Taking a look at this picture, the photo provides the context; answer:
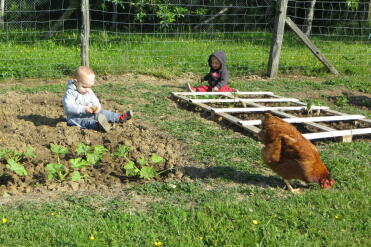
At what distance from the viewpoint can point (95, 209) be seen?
368cm

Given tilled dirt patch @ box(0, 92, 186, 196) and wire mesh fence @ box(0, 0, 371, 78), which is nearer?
tilled dirt patch @ box(0, 92, 186, 196)

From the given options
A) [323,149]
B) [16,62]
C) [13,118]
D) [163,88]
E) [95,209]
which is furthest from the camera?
[16,62]

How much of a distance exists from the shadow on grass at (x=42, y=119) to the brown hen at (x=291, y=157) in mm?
3088

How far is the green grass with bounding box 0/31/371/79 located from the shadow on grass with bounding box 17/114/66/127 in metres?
2.93

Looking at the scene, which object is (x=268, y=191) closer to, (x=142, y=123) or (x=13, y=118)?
(x=142, y=123)

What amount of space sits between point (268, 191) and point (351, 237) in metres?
0.93

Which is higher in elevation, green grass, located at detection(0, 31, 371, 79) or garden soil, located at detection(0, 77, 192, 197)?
green grass, located at detection(0, 31, 371, 79)

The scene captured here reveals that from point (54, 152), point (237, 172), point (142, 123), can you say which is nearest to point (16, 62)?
point (142, 123)

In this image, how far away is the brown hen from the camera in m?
4.03

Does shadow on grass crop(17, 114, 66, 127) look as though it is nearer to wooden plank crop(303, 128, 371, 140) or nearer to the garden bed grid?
the garden bed grid

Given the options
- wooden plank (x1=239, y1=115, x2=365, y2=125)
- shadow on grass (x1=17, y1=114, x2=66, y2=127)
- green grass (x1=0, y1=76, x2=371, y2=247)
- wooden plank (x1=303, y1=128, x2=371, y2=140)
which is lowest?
green grass (x1=0, y1=76, x2=371, y2=247)

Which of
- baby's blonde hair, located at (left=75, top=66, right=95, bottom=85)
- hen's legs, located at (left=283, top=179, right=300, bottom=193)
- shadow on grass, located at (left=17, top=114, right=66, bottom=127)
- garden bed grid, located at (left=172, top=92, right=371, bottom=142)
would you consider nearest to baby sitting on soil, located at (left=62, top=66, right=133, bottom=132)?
baby's blonde hair, located at (left=75, top=66, right=95, bottom=85)

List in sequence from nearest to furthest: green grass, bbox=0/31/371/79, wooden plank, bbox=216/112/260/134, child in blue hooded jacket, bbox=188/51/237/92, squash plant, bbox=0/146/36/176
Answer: squash plant, bbox=0/146/36/176, wooden plank, bbox=216/112/260/134, child in blue hooded jacket, bbox=188/51/237/92, green grass, bbox=0/31/371/79

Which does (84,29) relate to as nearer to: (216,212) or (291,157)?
(291,157)
